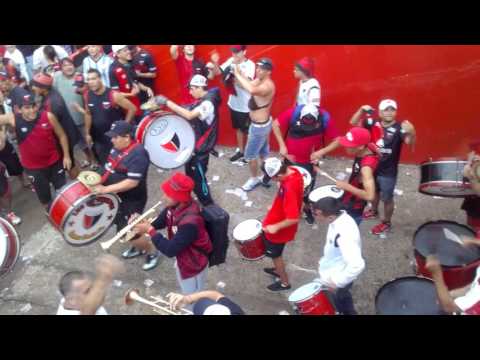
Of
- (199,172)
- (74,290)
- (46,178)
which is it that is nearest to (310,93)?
(199,172)

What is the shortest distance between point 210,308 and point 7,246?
2.54 metres

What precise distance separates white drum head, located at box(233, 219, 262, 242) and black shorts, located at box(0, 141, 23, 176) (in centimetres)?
367

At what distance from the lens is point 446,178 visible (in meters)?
4.74

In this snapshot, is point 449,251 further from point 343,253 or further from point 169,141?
point 169,141

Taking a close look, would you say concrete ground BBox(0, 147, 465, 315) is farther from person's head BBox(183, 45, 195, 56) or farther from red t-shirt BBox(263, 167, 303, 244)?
person's head BBox(183, 45, 195, 56)

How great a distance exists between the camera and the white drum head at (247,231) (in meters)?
4.65

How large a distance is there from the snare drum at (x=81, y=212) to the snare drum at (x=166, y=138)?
761 millimetres

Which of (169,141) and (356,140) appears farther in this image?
(169,141)

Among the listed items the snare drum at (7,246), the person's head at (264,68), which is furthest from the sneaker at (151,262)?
the person's head at (264,68)

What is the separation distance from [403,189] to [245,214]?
2161mm

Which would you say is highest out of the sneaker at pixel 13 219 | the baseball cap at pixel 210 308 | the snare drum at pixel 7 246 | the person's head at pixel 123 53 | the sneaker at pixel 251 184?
the person's head at pixel 123 53

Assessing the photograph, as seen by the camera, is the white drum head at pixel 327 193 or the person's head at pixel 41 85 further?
the person's head at pixel 41 85

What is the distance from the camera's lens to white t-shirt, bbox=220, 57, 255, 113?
6430 millimetres

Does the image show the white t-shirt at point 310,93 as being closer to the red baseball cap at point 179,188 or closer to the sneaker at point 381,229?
the sneaker at point 381,229
